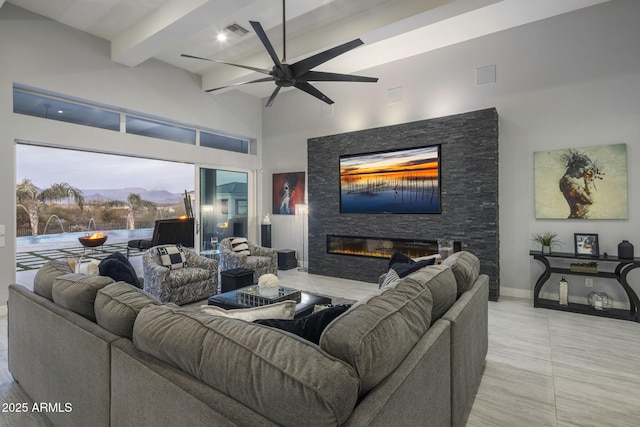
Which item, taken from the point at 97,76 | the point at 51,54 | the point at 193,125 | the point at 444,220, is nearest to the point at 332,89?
the point at 193,125

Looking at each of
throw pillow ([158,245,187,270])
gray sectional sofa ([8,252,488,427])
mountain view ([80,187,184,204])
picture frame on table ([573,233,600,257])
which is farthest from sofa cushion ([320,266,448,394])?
mountain view ([80,187,184,204])

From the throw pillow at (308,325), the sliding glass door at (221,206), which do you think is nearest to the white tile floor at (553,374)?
the throw pillow at (308,325)

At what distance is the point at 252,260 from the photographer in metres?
5.29

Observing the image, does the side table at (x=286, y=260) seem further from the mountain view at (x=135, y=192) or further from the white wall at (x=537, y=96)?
the white wall at (x=537, y=96)

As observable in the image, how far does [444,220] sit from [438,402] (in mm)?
3724

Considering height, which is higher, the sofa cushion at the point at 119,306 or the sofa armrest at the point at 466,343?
the sofa cushion at the point at 119,306

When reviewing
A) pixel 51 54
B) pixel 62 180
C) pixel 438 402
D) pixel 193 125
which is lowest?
pixel 438 402

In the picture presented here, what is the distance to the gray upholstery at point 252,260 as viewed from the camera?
5.21 m

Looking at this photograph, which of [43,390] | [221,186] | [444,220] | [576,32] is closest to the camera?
[43,390]

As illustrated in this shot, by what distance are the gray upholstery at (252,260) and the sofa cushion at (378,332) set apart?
4002 mm

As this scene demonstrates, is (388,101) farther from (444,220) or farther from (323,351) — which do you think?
(323,351)

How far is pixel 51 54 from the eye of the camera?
14.5ft

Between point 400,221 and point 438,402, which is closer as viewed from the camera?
point 438,402

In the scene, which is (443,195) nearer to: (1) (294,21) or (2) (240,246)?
(1) (294,21)
